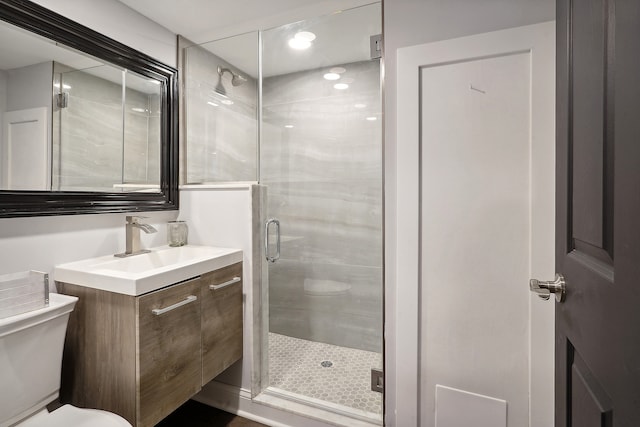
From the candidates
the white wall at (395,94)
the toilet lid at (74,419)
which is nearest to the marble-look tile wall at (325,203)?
the white wall at (395,94)

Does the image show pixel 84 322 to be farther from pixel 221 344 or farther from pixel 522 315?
pixel 522 315

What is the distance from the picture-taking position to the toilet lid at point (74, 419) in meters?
1.17

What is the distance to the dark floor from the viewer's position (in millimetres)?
1838

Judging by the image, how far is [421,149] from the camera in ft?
4.93

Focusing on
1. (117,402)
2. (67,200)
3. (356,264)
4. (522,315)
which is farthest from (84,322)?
(522,315)

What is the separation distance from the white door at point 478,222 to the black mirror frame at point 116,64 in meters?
1.46

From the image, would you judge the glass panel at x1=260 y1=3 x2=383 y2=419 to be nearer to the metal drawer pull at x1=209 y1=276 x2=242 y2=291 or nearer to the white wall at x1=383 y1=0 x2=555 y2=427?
the white wall at x1=383 y1=0 x2=555 y2=427

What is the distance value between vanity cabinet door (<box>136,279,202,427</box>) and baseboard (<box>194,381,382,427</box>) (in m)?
0.46

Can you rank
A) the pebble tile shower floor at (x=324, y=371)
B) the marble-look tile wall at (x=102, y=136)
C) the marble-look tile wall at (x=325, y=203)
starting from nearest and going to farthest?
the marble-look tile wall at (x=102, y=136) → the pebble tile shower floor at (x=324, y=371) → the marble-look tile wall at (x=325, y=203)

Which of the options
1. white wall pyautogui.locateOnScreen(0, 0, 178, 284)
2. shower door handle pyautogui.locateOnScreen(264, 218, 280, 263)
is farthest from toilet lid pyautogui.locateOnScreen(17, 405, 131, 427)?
shower door handle pyautogui.locateOnScreen(264, 218, 280, 263)

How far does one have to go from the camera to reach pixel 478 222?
1417mm

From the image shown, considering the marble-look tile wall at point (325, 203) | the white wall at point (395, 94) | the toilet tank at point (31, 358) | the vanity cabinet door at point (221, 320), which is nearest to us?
the toilet tank at point (31, 358)

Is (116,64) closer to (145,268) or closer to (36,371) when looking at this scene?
(145,268)

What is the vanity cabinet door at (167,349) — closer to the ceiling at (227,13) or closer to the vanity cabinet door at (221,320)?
the vanity cabinet door at (221,320)
